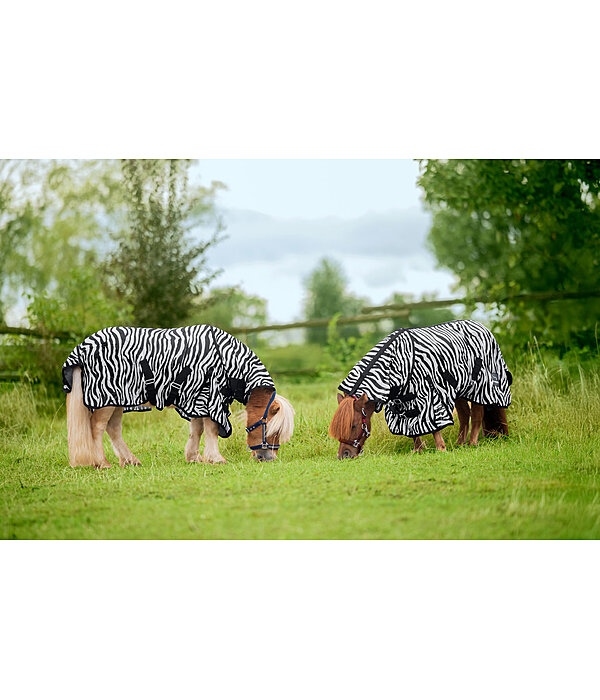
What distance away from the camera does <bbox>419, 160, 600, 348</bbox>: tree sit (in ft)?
29.8

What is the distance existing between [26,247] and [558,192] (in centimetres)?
897

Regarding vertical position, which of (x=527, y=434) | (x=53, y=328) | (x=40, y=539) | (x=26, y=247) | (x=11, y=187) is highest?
(x=11, y=187)

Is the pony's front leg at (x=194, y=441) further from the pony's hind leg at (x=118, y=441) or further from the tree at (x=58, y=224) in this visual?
the tree at (x=58, y=224)

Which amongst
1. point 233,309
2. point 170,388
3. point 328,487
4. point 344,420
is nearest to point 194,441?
point 170,388

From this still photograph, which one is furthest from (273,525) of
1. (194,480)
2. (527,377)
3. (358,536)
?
(527,377)

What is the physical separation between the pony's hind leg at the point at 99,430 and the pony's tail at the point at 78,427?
3 centimetres

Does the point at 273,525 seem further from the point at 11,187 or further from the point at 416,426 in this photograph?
the point at 11,187

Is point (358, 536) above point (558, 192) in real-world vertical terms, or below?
below

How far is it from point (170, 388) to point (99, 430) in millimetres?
717

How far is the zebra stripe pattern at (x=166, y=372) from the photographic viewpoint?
5.95m

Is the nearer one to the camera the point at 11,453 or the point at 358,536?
the point at 358,536

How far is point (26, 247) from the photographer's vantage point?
12.3 metres

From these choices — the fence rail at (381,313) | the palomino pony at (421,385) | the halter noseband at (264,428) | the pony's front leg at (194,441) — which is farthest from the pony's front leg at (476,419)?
the fence rail at (381,313)

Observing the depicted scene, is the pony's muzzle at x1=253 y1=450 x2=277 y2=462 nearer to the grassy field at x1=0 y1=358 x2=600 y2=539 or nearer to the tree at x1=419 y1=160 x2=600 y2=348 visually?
the grassy field at x1=0 y1=358 x2=600 y2=539
